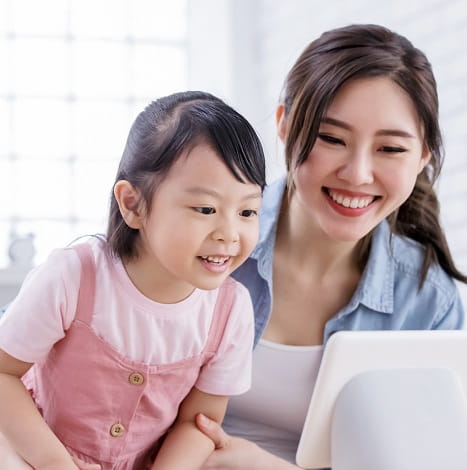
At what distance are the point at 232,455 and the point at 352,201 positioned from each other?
0.50m

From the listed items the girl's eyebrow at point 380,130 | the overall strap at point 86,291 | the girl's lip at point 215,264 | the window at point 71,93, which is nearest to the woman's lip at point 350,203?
the girl's eyebrow at point 380,130

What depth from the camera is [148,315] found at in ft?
4.14

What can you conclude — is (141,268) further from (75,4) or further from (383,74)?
(75,4)

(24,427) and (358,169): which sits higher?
(358,169)

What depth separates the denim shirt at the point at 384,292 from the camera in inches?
63.6

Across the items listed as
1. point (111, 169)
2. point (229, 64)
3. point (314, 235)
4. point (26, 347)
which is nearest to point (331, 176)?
point (314, 235)

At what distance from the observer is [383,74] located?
1435 millimetres

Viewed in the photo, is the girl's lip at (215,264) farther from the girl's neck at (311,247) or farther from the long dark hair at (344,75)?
the girl's neck at (311,247)

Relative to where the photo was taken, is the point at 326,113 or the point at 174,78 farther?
the point at 174,78

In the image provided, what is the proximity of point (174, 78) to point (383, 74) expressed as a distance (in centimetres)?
151

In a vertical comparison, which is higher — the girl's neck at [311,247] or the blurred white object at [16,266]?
the girl's neck at [311,247]

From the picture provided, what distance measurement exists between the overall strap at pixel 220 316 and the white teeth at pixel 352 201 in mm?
270

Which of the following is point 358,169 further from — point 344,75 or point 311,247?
point 311,247

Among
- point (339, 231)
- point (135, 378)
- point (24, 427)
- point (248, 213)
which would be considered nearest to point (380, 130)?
point (339, 231)
